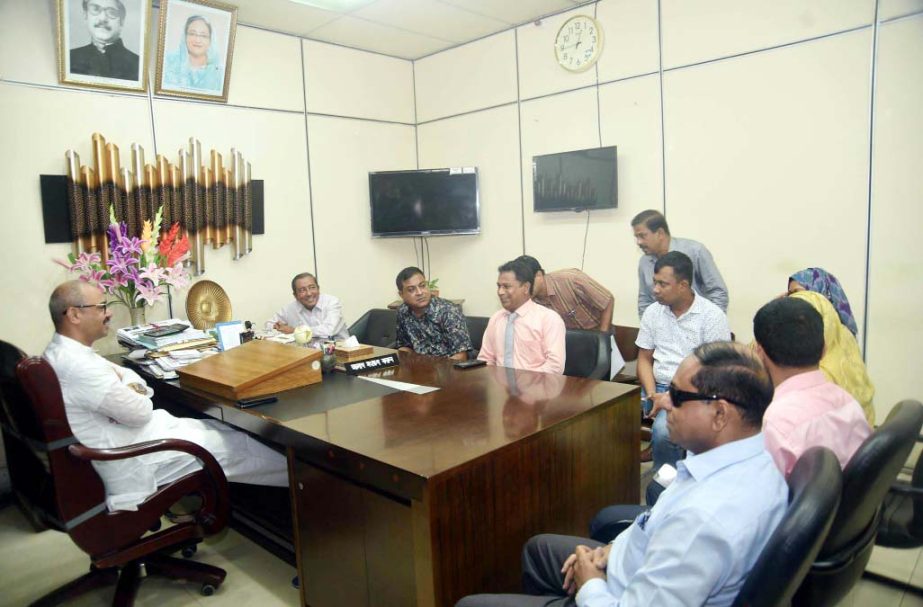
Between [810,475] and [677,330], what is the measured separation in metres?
1.76

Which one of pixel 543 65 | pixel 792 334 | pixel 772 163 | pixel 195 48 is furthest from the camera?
pixel 543 65

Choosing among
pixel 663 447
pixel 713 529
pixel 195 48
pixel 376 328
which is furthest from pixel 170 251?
pixel 713 529

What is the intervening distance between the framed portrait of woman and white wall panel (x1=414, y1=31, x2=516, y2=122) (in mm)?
1938

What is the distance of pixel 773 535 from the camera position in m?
1.10

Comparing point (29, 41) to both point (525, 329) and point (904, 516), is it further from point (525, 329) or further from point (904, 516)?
point (904, 516)

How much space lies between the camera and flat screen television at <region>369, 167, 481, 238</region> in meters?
5.36

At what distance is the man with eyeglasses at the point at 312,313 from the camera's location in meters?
4.29

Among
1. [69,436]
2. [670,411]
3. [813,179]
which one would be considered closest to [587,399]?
[670,411]

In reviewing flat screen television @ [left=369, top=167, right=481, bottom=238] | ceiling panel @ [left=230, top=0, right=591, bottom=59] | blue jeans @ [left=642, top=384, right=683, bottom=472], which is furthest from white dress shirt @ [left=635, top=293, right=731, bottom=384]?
ceiling panel @ [left=230, top=0, right=591, bottom=59]

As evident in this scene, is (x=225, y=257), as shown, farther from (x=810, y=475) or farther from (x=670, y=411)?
(x=810, y=475)

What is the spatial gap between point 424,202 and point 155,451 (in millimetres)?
3641

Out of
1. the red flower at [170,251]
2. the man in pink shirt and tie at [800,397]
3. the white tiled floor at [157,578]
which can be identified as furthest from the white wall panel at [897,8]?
the red flower at [170,251]

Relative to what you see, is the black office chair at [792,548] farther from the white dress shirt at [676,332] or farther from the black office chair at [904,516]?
the white dress shirt at [676,332]

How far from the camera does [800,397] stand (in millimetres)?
1667
